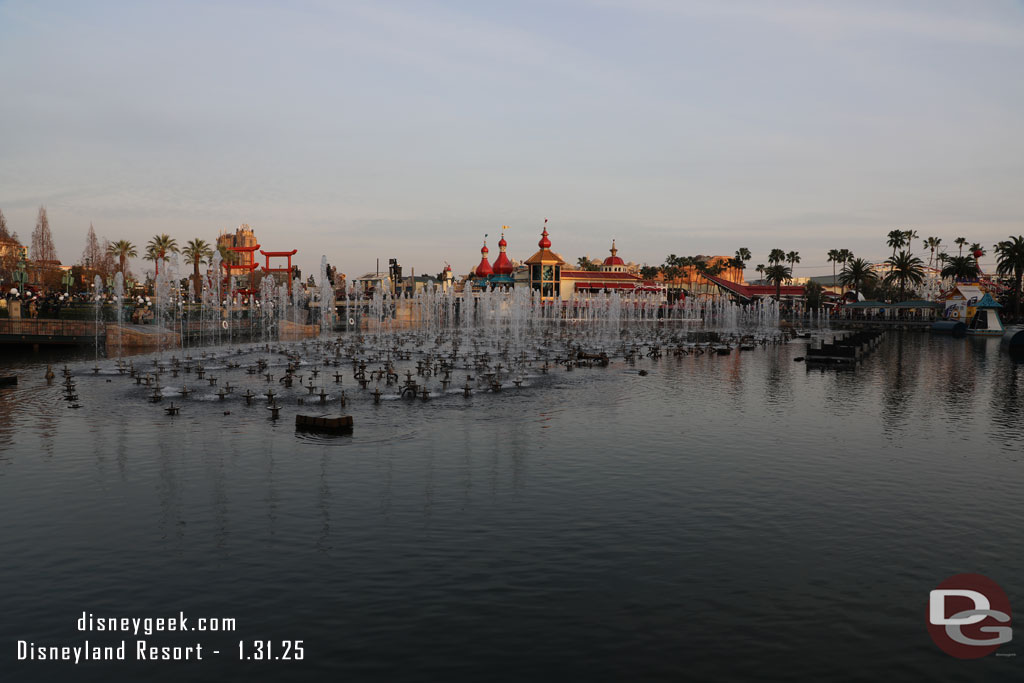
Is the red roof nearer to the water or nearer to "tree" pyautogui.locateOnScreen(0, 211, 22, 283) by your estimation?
"tree" pyautogui.locateOnScreen(0, 211, 22, 283)

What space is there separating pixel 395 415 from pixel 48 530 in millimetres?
16142

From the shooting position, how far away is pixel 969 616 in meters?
12.2

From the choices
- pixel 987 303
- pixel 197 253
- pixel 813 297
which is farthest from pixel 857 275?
pixel 197 253

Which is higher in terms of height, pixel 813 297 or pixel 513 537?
pixel 813 297

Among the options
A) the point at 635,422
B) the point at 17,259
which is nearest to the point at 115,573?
the point at 635,422

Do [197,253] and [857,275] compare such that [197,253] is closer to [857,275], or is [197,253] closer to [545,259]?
[545,259]

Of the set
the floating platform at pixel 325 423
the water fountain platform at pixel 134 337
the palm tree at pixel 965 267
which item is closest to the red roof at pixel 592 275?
the palm tree at pixel 965 267

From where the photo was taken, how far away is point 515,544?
1523 cm

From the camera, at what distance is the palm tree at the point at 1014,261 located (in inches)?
4695

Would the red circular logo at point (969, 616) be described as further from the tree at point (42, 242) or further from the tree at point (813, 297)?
the tree at point (813, 297)

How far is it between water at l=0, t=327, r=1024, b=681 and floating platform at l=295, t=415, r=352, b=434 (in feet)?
2.12

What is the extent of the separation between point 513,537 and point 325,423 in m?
13.6

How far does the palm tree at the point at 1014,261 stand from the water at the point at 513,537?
11046cm

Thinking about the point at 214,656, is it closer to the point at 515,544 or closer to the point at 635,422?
the point at 515,544
